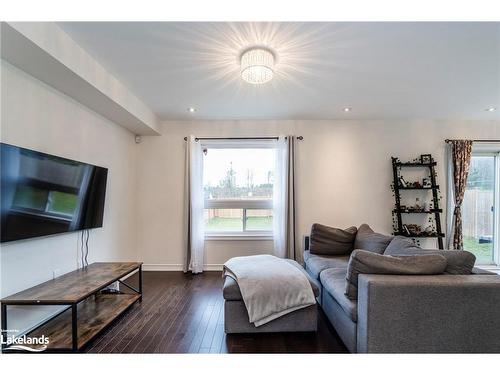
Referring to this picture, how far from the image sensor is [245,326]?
2242 mm

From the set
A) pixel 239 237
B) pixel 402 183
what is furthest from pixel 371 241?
pixel 239 237

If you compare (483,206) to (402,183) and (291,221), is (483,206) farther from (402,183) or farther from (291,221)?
(291,221)

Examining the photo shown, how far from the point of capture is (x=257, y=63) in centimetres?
212

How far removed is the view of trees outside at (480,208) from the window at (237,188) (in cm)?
350

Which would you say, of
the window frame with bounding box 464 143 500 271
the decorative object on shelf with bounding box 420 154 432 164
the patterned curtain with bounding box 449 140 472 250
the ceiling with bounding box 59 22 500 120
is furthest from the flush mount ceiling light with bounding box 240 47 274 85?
the window frame with bounding box 464 143 500 271

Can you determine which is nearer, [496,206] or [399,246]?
[399,246]

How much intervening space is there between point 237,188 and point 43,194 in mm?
2739

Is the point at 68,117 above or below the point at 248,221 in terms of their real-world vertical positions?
above

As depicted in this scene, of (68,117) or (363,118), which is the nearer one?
(68,117)

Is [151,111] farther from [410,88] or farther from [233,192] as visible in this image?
[410,88]

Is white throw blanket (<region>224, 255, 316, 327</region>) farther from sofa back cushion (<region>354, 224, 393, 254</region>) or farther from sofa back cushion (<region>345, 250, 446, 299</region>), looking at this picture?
sofa back cushion (<region>354, 224, 393, 254</region>)

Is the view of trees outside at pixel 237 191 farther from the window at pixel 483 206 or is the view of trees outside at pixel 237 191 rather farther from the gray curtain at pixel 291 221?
the window at pixel 483 206

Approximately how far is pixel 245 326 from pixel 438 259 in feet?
5.48
